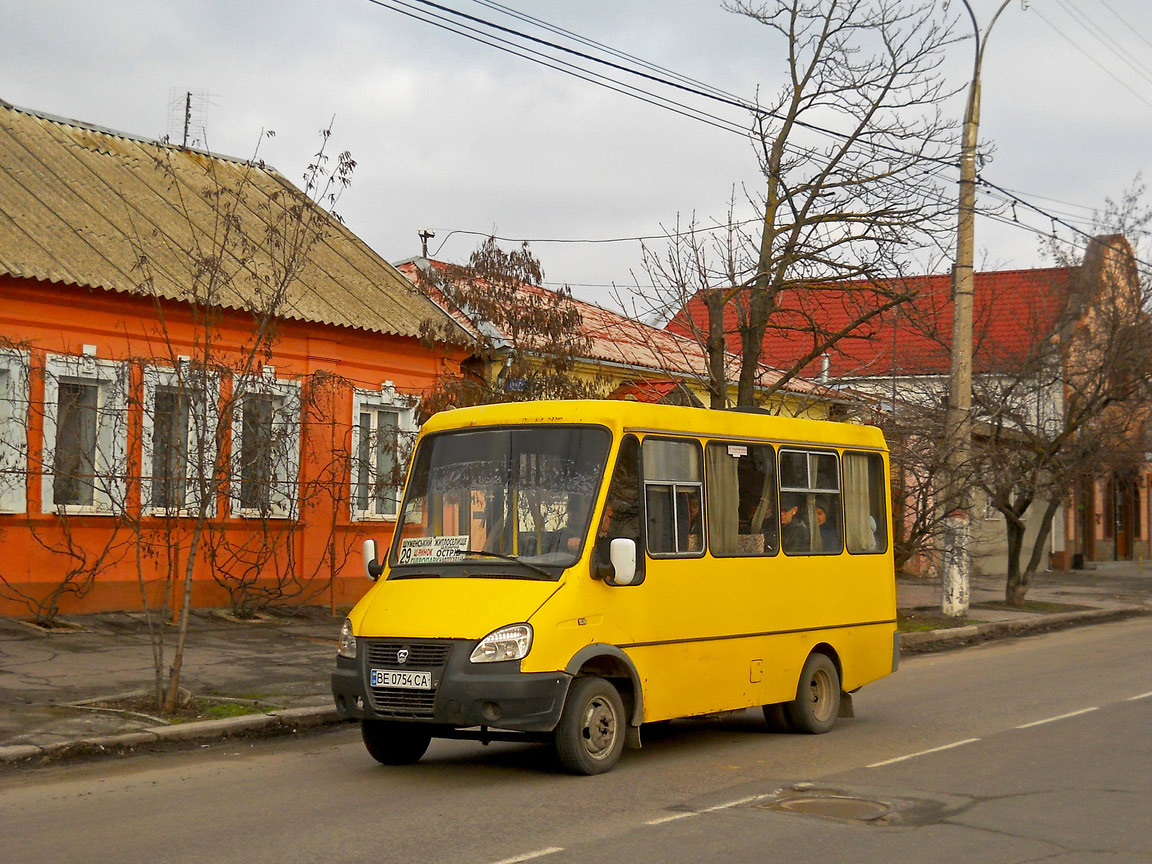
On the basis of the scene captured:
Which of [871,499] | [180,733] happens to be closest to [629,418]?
[871,499]

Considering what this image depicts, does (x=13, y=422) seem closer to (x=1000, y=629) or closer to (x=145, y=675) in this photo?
(x=145, y=675)

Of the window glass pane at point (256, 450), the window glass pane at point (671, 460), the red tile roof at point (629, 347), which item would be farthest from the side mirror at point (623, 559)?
the red tile roof at point (629, 347)

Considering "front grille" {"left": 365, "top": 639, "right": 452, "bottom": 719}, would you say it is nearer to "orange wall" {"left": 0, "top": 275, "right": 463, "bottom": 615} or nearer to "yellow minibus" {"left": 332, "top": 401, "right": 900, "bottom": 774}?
"yellow minibus" {"left": 332, "top": 401, "right": 900, "bottom": 774}

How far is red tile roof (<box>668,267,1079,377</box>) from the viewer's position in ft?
62.2

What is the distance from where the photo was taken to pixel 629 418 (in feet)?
30.9

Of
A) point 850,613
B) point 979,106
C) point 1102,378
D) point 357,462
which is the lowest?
point 850,613

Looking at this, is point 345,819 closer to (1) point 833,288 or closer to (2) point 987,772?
(2) point 987,772

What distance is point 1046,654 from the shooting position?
18.4 metres

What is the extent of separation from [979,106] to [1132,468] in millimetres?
16134

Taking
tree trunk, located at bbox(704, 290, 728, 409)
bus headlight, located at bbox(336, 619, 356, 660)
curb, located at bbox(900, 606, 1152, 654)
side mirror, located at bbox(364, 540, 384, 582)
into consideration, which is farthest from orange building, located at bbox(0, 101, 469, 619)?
curb, located at bbox(900, 606, 1152, 654)

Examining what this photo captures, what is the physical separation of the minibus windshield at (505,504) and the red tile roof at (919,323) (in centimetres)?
851

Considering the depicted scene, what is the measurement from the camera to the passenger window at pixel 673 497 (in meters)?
9.52

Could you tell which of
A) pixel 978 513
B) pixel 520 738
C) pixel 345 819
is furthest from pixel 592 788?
pixel 978 513

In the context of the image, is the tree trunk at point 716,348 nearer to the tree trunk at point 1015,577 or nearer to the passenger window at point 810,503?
the passenger window at point 810,503
